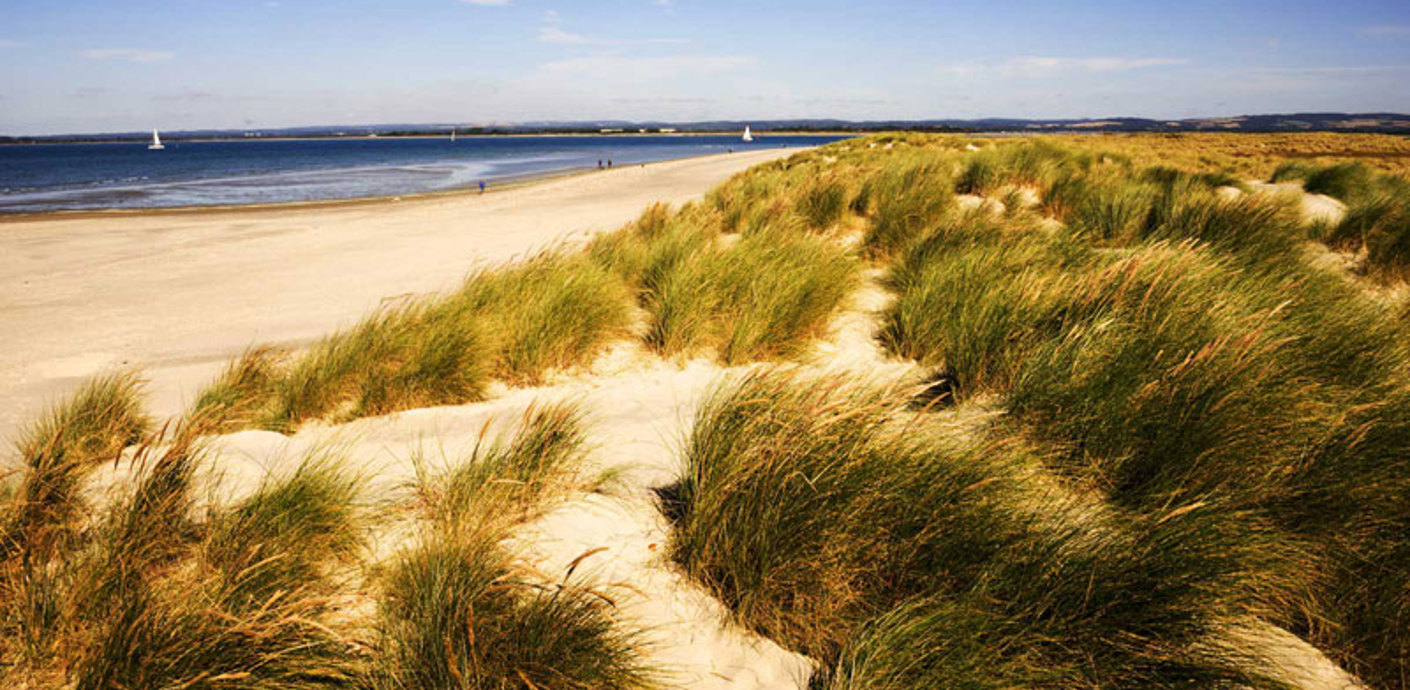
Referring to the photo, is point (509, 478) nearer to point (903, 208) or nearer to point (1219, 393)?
point (1219, 393)

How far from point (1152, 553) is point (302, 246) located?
13.1 m

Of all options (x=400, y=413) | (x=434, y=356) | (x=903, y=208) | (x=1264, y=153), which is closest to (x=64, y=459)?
(x=400, y=413)

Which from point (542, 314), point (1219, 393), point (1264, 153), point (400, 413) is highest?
point (1264, 153)

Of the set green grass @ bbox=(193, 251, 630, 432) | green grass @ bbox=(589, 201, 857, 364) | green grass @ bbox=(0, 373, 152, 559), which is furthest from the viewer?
green grass @ bbox=(589, 201, 857, 364)

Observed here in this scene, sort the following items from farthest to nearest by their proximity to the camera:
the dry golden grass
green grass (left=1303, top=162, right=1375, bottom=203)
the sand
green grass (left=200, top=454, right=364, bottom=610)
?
the dry golden grass, green grass (left=1303, top=162, right=1375, bottom=203), the sand, green grass (left=200, top=454, right=364, bottom=610)

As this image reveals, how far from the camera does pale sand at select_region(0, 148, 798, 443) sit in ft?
17.9

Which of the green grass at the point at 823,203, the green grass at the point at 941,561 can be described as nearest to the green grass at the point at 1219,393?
the green grass at the point at 941,561

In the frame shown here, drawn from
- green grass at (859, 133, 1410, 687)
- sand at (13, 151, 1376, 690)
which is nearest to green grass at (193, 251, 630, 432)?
sand at (13, 151, 1376, 690)

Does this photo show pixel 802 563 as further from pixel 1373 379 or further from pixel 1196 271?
pixel 1196 271

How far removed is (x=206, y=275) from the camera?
9023 mm

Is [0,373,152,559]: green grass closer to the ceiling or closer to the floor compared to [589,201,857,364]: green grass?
closer to the floor

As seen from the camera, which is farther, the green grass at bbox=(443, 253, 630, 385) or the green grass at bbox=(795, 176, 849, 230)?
the green grass at bbox=(795, 176, 849, 230)

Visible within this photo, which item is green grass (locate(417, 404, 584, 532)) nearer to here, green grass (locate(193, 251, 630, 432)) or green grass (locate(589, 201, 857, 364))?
green grass (locate(193, 251, 630, 432))

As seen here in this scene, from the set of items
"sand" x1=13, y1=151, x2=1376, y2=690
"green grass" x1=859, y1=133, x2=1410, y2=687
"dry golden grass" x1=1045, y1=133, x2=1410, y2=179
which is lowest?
"sand" x1=13, y1=151, x2=1376, y2=690
